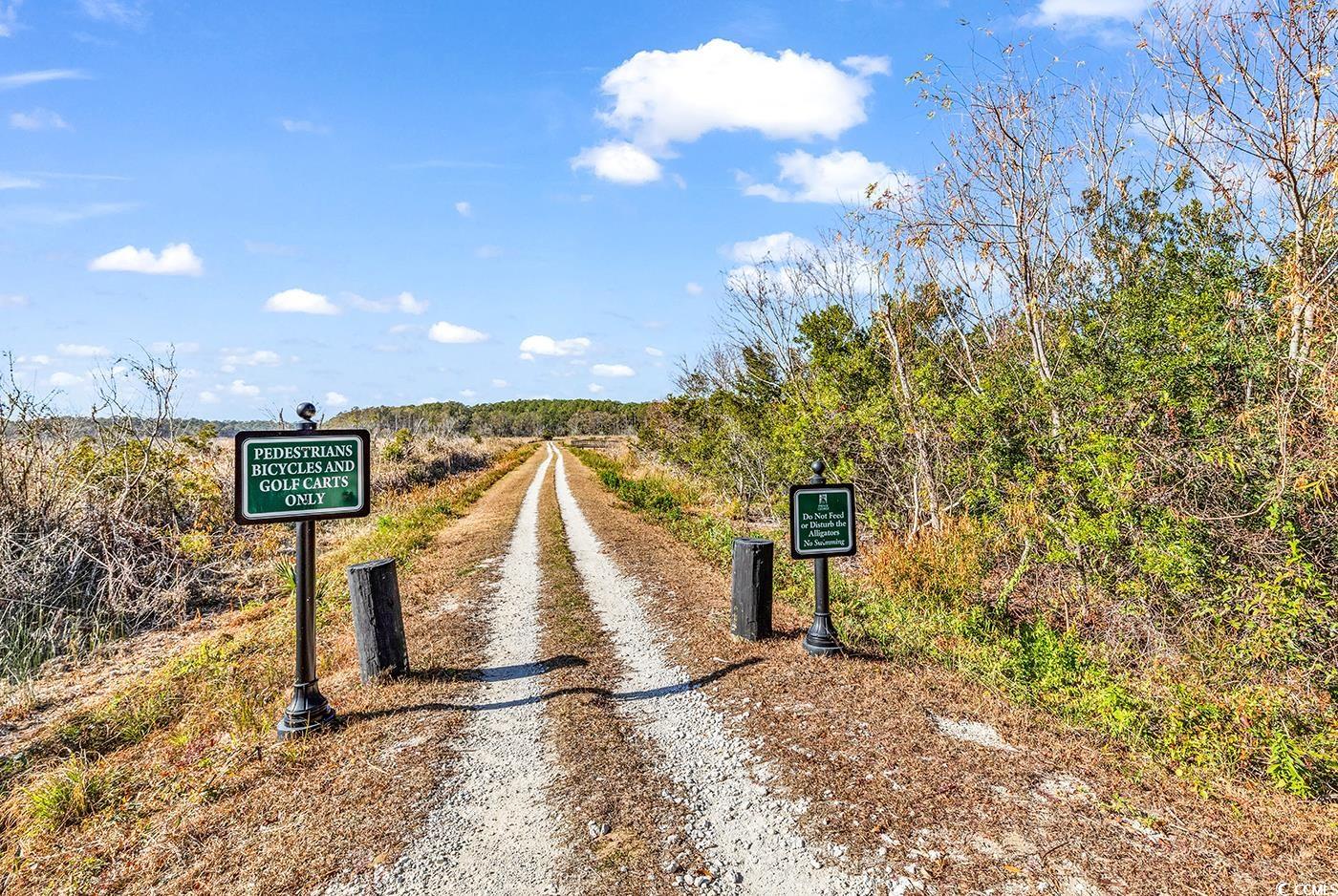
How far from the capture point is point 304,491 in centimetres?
492

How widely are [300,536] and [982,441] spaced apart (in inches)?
305

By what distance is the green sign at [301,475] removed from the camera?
4.72 metres

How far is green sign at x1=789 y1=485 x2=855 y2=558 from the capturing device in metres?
6.16

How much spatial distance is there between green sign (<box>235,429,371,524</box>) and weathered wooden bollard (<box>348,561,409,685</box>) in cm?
99

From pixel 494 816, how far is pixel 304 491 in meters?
2.63

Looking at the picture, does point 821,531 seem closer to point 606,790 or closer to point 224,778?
point 606,790

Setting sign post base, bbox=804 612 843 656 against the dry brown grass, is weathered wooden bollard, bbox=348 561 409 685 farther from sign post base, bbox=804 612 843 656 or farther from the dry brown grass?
sign post base, bbox=804 612 843 656

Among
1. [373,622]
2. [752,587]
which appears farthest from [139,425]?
[752,587]

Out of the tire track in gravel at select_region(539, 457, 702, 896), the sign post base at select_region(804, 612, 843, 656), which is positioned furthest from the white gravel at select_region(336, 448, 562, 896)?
the sign post base at select_region(804, 612, 843, 656)

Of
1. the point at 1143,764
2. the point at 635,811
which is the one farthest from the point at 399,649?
the point at 1143,764

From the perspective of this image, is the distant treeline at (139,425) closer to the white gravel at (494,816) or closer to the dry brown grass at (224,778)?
the dry brown grass at (224,778)

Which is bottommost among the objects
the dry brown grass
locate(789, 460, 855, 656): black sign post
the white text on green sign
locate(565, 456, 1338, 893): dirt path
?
the dry brown grass

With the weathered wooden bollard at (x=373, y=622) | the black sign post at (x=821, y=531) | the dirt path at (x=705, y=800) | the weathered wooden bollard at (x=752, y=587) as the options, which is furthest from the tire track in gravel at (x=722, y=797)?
the weathered wooden bollard at (x=373, y=622)

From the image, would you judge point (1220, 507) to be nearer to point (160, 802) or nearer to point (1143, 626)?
point (1143, 626)
